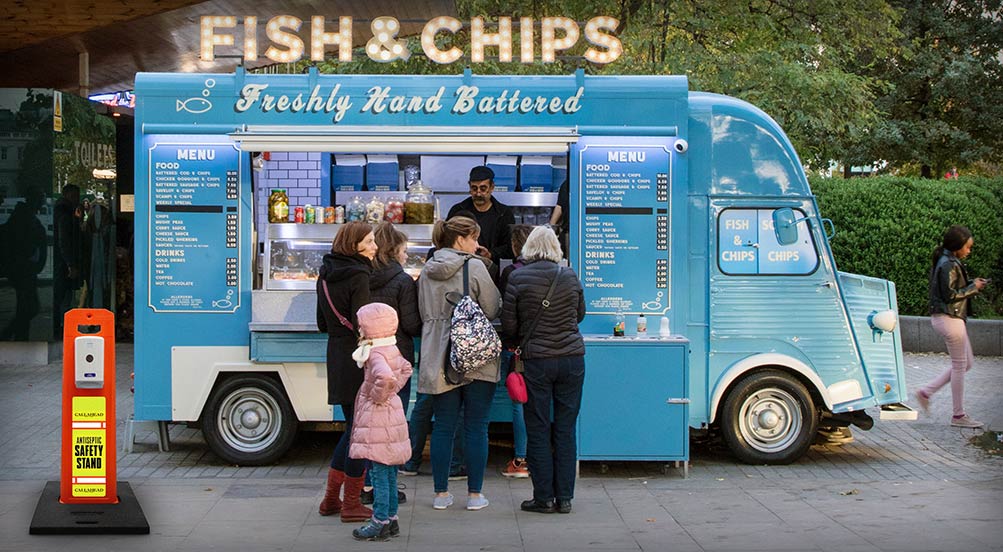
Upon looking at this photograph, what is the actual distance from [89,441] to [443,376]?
2163 mm

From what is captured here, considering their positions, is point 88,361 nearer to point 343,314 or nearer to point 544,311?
point 343,314

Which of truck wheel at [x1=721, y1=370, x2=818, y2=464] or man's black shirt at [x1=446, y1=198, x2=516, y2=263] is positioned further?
man's black shirt at [x1=446, y1=198, x2=516, y2=263]

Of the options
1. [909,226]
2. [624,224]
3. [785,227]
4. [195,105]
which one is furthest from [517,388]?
[909,226]

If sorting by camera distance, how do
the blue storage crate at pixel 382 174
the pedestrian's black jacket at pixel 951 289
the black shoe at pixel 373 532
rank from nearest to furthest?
the black shoe at pixel 373 532 → the blue storage crate at pixel 382 174 → the pedestrian's black jacket at pixel 951 289

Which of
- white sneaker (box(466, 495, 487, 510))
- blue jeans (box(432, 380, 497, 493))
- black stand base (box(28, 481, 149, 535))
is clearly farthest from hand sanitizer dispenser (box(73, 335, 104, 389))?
white sneaker (box(466, 495, 487, 510))

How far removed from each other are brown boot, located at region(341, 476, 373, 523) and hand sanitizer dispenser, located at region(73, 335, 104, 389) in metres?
1.59

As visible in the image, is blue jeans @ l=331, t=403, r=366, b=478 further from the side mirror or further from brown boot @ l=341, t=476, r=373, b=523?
the side mirror

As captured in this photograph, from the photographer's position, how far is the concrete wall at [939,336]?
16391mm

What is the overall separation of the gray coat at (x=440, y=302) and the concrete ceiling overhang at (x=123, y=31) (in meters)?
5.86

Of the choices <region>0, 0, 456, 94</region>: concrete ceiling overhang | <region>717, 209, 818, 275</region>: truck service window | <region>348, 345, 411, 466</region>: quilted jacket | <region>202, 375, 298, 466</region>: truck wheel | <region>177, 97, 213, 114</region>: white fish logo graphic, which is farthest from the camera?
<region>0, 0, 456, 94</region>: concrete ceiling overhang

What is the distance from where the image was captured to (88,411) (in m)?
7.18

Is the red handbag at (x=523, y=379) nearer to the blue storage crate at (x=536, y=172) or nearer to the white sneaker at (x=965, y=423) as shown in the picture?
the blue storage crate at (x=536, y=172)

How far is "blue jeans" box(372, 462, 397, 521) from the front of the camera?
6.84 metres

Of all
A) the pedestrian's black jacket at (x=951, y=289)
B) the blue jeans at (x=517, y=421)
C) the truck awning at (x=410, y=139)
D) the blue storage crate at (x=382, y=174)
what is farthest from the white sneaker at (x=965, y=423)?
the blue storage crate at (x=382, y=174)
